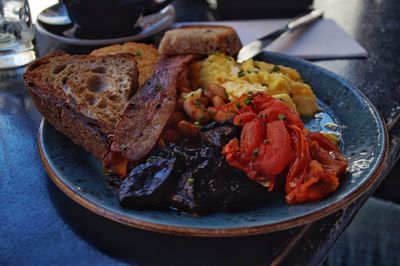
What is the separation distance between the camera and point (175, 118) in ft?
4.17

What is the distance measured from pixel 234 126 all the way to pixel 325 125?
0.31m

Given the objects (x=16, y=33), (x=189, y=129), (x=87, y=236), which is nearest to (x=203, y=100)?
(x=189, y=129)

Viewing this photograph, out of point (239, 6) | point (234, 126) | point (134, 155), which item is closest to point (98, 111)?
point (134, 155)

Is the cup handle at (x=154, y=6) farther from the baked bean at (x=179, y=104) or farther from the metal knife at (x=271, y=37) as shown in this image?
the baked bean at (x=179, y=104)

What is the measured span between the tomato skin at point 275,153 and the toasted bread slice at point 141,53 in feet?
1.92

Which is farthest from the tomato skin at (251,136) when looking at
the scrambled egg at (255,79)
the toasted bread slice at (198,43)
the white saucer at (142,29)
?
the white saucer at (142,29)

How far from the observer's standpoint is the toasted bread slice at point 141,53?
5.09ft

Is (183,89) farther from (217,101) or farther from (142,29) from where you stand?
(142,29)

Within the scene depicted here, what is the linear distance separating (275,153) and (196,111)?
308 millimetres

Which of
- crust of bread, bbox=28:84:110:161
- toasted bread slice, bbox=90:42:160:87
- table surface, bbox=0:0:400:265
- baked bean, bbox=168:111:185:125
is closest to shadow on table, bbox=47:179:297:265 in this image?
table surface, bbox=0:0:400:265

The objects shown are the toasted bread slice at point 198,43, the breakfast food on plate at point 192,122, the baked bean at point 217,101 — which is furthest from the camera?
the toasted bread slice at point 198,43

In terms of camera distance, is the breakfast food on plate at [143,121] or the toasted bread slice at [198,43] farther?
the toasted bread slice at [198,43]

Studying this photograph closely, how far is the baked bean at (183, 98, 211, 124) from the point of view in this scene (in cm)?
126

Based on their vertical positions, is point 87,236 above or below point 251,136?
below
